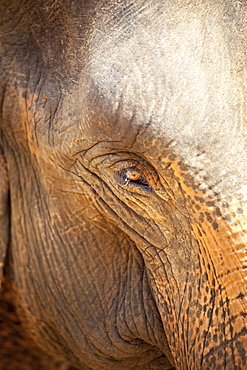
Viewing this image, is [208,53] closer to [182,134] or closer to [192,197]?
[182,134]

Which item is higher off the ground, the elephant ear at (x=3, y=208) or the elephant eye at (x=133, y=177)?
the elephant ear at (x=3, y=208)

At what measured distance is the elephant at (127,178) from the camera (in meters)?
1.38

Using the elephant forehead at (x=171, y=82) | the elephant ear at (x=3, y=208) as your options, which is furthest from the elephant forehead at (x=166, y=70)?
the elephant ear at (x=3, y=208)

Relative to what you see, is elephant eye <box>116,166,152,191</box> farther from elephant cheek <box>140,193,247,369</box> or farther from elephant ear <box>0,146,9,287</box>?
elephant ear <box>0,146,9,287</box>

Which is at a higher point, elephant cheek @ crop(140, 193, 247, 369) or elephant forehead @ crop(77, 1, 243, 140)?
elephant forehead @ crop(77, 1, 243, 140)

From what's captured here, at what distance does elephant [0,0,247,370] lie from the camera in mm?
1384

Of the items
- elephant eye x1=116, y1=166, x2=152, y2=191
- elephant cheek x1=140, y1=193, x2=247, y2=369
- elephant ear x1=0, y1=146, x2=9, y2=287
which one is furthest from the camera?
elephant ear x1=0, y1=146, x2=9, y2=287

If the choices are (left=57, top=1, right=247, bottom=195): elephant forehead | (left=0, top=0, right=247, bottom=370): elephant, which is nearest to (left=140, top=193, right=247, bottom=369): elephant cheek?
(left=0, top=0, right=247, bottom=370): elephant

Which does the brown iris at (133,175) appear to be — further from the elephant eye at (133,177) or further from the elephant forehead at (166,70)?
the elephant forehead at (166,70)

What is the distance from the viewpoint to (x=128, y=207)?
62.8 inches

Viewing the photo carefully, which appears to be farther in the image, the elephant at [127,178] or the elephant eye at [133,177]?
the elephant eye at [133,177]

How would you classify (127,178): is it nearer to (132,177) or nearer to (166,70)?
(132,177)

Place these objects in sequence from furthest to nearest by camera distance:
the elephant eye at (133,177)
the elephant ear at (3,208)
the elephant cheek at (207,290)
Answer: the elephant ear at (3,208), the elephant eye at (133,177), the elephant cheek at (207,290)

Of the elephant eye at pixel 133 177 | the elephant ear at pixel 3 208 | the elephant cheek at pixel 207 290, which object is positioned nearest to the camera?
the elephant cheek at pixel 207 290
